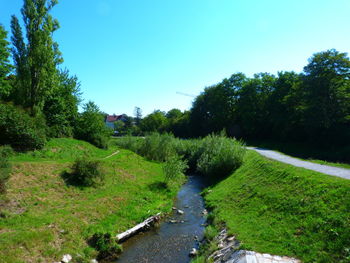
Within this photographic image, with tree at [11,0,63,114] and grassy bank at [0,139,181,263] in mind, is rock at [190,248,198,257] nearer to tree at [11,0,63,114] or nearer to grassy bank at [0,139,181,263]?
grassy bank at [0,139,181,263]

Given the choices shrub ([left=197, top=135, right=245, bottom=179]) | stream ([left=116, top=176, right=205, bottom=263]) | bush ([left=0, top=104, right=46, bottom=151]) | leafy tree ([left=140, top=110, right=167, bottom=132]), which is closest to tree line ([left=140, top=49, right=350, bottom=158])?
leafy tree ([left=140, top=110, right=167, bottom=132])

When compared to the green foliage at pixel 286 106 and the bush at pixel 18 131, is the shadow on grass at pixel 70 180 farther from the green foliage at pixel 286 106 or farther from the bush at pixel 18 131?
the green foliage at pixel 286 106

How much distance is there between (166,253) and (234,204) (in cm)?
574

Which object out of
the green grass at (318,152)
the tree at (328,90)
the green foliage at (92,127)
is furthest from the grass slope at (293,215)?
the tree at (328,90)

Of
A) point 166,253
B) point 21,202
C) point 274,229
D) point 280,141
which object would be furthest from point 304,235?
point 280,141

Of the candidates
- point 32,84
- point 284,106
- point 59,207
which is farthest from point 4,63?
point 284,106

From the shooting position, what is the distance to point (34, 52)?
19.1 metres

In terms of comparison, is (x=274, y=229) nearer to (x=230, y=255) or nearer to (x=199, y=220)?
(x=230, y=255)

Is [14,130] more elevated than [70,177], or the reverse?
Answer: [14,130]

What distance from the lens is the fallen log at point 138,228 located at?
10.7 m

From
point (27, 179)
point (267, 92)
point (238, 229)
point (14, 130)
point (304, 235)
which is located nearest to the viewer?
point (304, 235)

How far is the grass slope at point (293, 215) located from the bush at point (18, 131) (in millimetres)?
15570

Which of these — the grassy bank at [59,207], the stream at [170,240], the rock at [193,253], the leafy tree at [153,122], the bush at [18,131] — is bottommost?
the stream at [170,240]

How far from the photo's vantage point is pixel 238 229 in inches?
382
